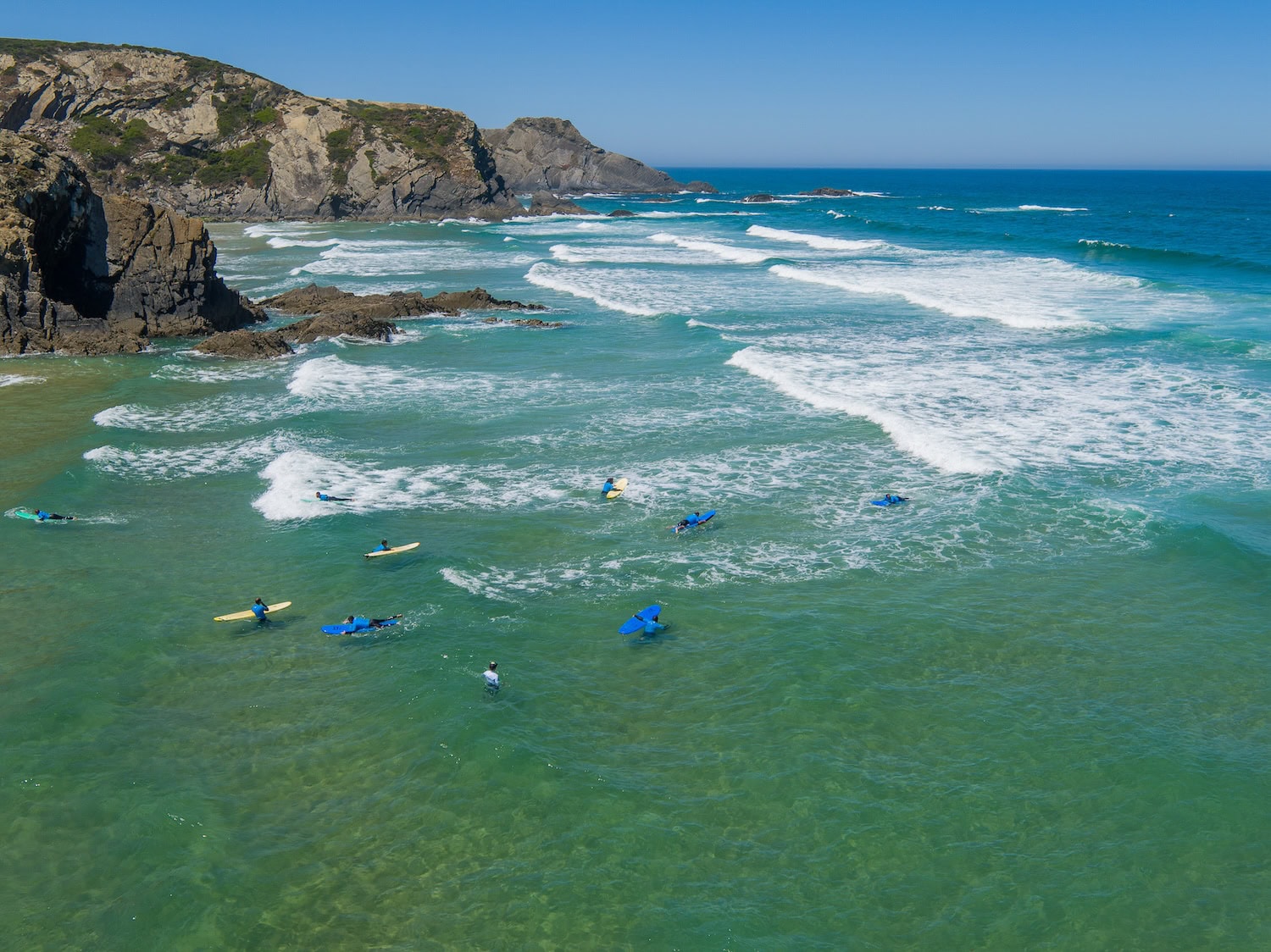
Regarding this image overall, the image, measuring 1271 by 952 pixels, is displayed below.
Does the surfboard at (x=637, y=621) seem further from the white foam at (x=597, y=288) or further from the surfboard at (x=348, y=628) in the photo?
the white foam at (x=597, y=288)

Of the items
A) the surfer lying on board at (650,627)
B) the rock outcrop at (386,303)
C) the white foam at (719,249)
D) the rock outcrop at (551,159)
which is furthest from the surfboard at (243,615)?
the rock outcrop at (551,159)

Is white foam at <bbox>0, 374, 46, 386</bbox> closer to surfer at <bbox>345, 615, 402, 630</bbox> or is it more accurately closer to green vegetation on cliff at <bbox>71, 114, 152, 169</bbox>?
surfer at <bbox>345, 615, 402, 630</bbox>

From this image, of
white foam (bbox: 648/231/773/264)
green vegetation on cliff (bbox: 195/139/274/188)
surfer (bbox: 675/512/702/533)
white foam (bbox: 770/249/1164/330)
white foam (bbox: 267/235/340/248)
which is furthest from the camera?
green vegetation on cliff (bbox: 195/139/274/188)

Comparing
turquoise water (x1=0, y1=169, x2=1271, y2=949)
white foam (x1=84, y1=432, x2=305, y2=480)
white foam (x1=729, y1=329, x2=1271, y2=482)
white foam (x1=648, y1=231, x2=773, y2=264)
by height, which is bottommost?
turquoise water (x1=0, y1=169, x2=1271, y2=949)

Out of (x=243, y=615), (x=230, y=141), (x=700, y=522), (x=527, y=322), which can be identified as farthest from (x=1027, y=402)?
(x=230, y=141)

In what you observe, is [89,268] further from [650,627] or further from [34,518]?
[650,627]

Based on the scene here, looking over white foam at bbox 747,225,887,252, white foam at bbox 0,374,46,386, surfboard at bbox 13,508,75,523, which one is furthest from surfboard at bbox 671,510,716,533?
white foam at bbox 747,225,887,252

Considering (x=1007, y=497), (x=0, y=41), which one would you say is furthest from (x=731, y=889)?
(x=0, y=41)
